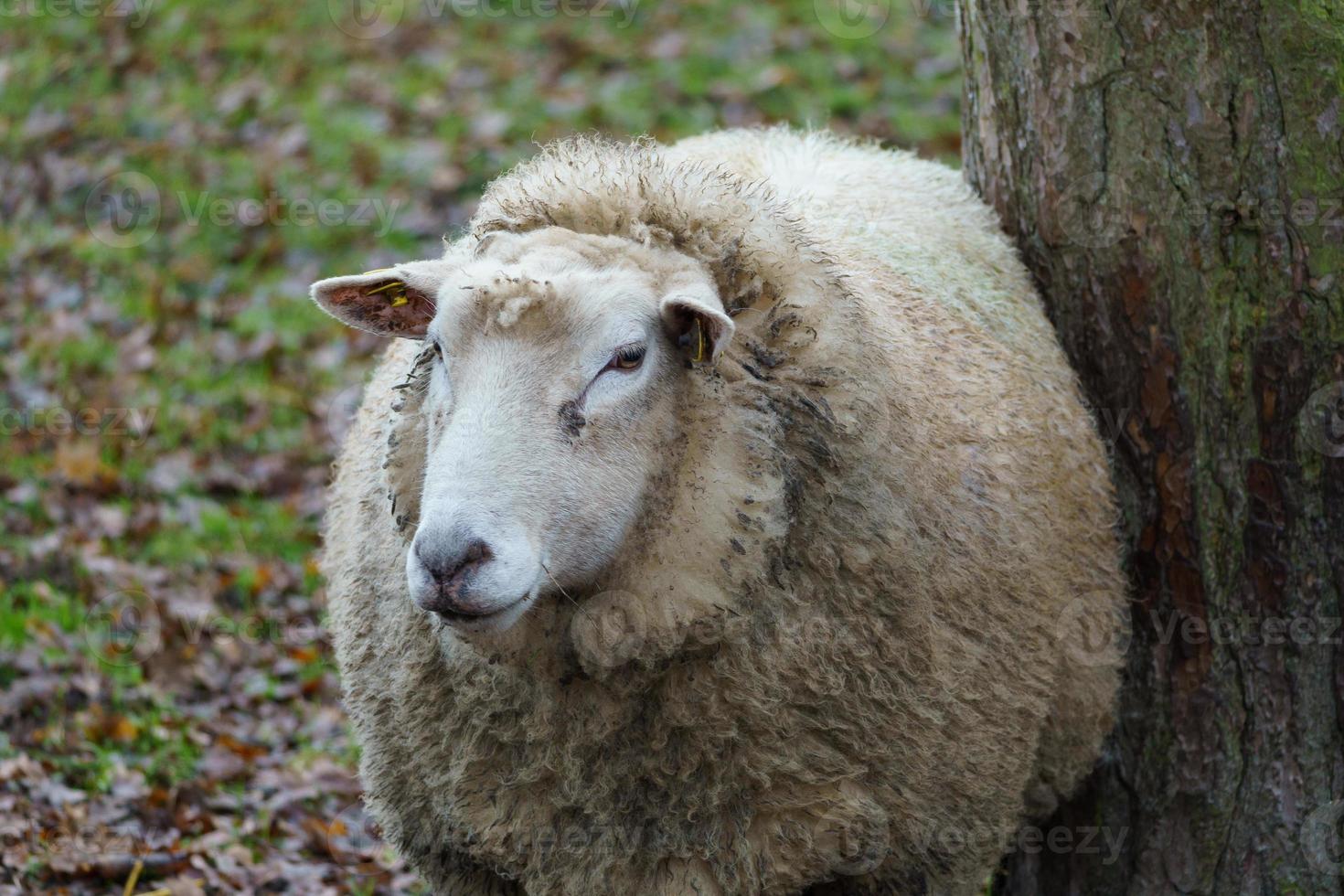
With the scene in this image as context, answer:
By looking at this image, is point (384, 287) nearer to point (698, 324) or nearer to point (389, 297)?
point (389, 297)

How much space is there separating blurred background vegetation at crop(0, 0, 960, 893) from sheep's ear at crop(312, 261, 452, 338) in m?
1.97

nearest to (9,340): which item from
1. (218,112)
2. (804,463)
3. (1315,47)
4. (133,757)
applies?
(218,112)

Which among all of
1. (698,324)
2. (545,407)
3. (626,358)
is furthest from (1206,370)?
(545,407)

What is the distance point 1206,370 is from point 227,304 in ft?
18.6

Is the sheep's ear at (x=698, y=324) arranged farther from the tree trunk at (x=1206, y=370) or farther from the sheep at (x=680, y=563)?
the tree trunk at (x=1206, y=370)

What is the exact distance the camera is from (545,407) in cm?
288

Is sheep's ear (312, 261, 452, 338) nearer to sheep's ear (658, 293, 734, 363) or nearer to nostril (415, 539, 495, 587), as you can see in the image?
sheep's ear (658, 293, 734, 363)

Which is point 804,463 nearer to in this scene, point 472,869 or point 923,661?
point 923,661

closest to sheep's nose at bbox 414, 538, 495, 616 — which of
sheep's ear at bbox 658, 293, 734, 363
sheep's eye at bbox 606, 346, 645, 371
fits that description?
sheep's eye at bbox 606, 346, 645, 371

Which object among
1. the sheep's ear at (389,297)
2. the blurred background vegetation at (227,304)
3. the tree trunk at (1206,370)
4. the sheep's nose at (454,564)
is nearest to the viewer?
the sheep's nose at (454,564)

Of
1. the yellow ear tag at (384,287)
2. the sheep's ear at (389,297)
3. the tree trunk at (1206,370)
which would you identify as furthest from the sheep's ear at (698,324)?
the tree trunk at (1206,370)

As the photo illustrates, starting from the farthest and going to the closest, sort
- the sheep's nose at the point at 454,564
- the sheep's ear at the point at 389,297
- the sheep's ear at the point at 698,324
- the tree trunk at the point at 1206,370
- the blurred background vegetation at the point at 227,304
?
the blurred background vegetation at the point at 227,304 → the tree trunk at the point at 1206,370 → the sheep's ear at the point at 389,297 → the sheep's ear at the point at 698,324 → the sheep's nose at the point at 454,564

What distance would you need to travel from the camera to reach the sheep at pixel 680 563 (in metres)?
2.93

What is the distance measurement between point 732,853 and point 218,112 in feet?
25.1
